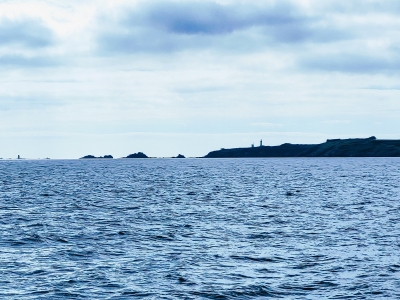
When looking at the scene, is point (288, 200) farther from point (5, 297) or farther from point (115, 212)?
Answer: point (5, 297)

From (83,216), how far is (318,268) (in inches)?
1041

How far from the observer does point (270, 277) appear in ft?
84.3

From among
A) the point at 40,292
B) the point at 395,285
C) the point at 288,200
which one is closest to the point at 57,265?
the point at 40,292

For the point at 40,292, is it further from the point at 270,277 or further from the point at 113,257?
the point at 270,277

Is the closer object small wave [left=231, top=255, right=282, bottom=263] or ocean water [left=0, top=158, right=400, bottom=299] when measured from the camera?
ocean water [left=0, top=158, right=400, bottom=299]

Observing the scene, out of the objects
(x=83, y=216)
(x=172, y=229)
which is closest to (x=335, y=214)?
(x=172, y=229)

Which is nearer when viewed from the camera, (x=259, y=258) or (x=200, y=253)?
(x=259, y=258)

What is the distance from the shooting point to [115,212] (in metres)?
52.7

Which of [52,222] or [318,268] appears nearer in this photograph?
[318,268]

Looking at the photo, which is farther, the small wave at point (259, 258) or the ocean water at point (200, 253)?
the small wave at point (259, 258)

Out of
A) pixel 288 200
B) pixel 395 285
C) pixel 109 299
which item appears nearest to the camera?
pixel 109 299

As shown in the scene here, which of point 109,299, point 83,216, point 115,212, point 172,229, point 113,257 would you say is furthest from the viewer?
point 115,212

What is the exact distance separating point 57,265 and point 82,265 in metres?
1.17

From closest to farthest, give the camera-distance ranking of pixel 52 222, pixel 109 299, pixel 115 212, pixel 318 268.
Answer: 1. pixel 109 299
2. pixel 318 268
3. pixel 52 222
4. pixel 115 212
